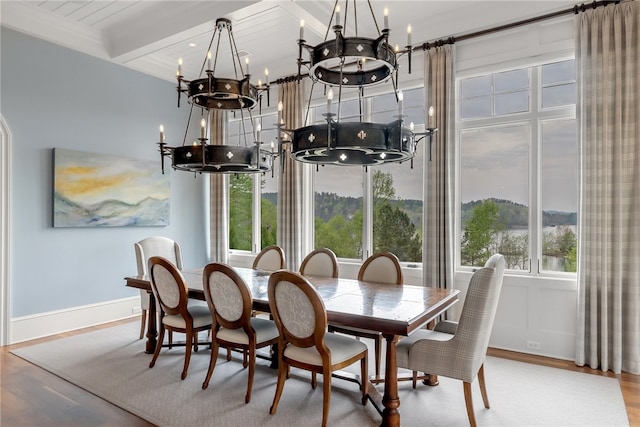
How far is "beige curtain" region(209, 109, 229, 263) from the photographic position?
20.3 feet

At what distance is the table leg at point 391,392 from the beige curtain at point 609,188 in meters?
2.17

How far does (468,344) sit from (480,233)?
2115 millimetres

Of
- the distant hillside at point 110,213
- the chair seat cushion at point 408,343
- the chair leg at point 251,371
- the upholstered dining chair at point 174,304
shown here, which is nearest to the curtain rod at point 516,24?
the chair seat cushion at point 408,343

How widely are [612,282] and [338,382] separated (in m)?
2.51

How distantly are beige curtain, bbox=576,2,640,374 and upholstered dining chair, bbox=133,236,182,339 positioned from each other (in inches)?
166

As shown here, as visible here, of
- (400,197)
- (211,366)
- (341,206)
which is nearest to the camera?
(211,366)

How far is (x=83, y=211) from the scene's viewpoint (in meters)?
4.74

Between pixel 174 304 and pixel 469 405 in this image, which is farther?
pixel 174 304

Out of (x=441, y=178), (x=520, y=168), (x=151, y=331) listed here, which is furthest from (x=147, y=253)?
(x=520, y=168)

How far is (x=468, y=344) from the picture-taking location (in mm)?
2426

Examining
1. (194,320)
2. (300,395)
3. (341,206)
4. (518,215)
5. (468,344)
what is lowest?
(300,395)

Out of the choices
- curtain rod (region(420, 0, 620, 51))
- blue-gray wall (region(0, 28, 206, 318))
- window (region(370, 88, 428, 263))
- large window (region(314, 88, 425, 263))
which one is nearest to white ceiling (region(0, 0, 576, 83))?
curtain rod (region(420, 0, 620, 51))

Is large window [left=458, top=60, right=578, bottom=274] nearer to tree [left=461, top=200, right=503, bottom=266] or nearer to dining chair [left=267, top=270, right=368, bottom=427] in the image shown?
tree [left=461, top=200, right=503, bottom=266]

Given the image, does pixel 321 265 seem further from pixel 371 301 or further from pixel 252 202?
pixel 252 202
